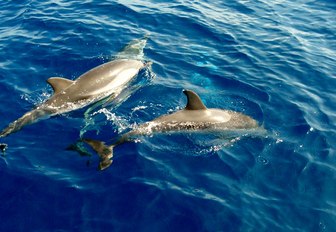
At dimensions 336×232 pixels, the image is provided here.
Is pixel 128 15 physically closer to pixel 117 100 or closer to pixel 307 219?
pixel 117 100

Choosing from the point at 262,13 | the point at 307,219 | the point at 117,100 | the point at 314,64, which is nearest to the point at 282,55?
the point at 314,64

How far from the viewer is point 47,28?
1952 cm

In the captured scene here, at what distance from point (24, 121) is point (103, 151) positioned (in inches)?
118

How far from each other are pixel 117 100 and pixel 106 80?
3.12ft

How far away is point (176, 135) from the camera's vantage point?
38.8ft

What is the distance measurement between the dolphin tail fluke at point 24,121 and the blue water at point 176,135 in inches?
8.3

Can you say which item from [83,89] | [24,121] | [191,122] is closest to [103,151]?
[191,122]

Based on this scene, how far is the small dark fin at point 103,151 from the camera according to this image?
1030 cm

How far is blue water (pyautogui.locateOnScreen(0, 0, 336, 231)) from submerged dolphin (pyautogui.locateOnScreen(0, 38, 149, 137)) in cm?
34

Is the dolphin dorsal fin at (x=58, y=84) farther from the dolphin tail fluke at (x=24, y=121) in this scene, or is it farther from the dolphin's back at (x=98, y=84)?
the dolphin tail fluke at (x=24, y=121)

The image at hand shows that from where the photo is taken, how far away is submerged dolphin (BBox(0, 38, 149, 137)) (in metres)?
12.1

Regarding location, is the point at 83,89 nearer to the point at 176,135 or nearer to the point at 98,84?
the point at 98,84

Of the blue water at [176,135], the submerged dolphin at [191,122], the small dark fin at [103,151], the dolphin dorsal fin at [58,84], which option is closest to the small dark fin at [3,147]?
the blue water at [176,135]

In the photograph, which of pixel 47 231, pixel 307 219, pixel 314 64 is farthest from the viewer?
pixel 314 64
